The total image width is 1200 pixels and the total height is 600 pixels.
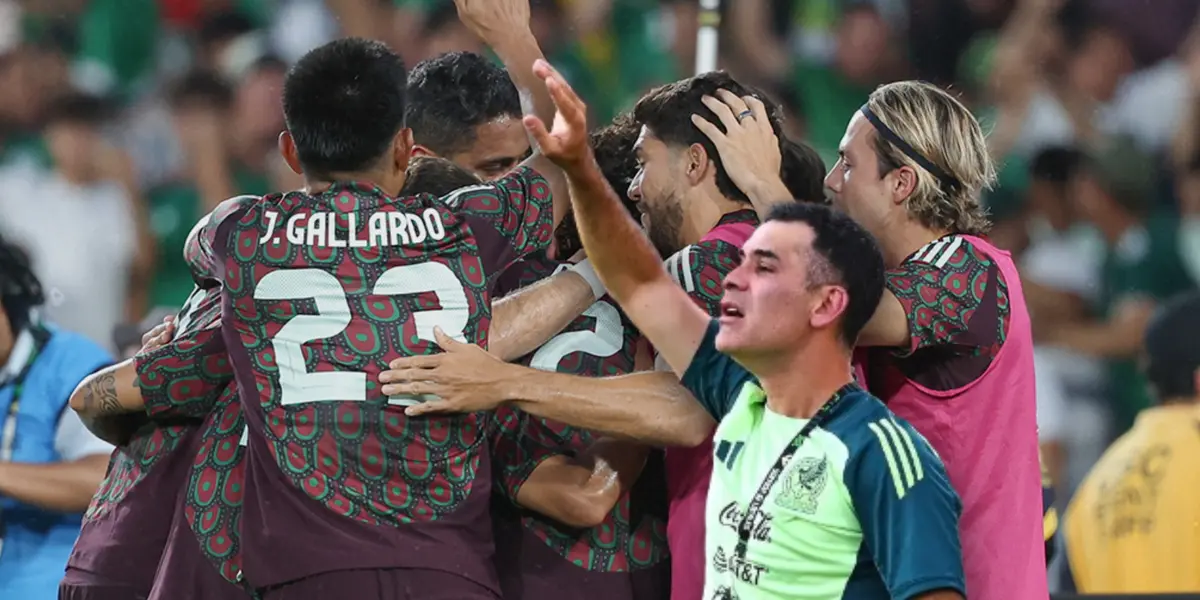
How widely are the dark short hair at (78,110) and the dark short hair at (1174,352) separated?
15.1 feet

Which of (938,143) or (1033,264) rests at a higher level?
(938,143)

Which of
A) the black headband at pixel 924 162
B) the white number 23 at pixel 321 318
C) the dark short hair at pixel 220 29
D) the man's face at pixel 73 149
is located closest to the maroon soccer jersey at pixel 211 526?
the white number 23 at pixel 321 318

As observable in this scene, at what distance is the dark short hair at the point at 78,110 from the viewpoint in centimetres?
789

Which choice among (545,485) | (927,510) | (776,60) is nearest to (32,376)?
(545,485)

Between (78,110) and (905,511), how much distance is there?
5875mm

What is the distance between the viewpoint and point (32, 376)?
16.3 ft

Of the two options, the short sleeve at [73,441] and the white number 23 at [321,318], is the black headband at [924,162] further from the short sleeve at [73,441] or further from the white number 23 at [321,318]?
the short sleeve at [73,441]

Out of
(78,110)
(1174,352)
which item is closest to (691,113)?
(1174,352)

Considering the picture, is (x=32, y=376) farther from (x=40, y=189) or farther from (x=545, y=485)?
(x=40, y=189)

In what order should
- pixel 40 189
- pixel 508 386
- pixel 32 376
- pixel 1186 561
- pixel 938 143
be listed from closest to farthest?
pixel 508 386, pixel 938 143, pixel 32 376, pixel 1186 561, pixel 40 189

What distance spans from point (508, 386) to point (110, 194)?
16.1 feet

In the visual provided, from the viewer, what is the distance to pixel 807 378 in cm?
313

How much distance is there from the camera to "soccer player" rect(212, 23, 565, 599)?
3201 millimetres

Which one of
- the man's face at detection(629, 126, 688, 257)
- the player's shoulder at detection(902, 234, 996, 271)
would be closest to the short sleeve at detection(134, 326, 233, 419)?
the man's face at detection(629, 126, 688, 257)
